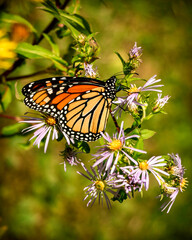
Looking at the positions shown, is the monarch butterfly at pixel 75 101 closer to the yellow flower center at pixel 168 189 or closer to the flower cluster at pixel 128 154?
the flower cluster at pixel 128 154

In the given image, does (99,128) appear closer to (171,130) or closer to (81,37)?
(81,37)

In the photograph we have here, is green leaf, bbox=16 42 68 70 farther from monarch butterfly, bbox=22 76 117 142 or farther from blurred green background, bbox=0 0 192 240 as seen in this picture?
blurred green background, bbox=0 0 192 240

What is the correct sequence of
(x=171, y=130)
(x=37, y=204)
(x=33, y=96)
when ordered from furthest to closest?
(x=171, y=130) → (x=37, y=204) → (x=33, y=96)

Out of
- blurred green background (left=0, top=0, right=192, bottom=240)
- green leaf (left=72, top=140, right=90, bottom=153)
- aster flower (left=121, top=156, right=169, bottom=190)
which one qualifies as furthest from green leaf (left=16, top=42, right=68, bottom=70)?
blurred green background (left=0, top=0, right=192, bottom=240)

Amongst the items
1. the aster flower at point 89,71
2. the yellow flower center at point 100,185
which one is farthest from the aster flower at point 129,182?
the aster flower at point 89,71

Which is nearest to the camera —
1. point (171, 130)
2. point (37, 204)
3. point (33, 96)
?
point (33, 96)

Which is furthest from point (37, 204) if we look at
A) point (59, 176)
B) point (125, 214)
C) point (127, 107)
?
point (127, 107)
